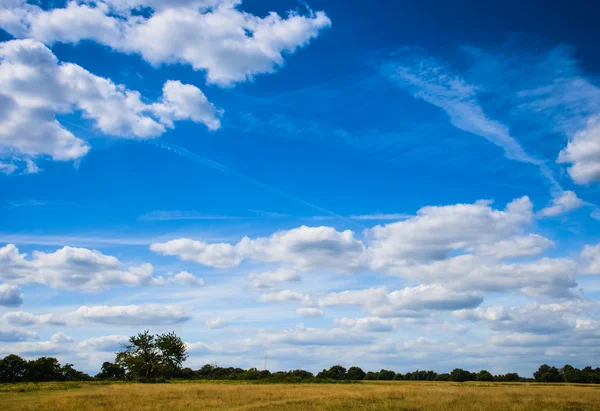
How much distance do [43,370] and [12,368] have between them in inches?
270

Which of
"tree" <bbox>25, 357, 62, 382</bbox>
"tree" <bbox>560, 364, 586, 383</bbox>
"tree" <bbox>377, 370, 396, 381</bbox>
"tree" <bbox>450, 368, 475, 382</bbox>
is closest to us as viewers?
"tree" <bbox>25, 357, 62, 382</bbox>

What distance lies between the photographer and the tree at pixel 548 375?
429 ft

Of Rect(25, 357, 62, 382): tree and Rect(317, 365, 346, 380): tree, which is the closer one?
Rect(25, 357, 62, 382): tree

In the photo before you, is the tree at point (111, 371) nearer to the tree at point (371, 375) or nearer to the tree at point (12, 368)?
the tree at point (12, 368)

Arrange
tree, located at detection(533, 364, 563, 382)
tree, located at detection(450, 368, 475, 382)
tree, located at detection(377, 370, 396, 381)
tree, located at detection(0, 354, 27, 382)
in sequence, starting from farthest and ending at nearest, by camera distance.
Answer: tree, located at detection(377, 370, 396, 381) < tree, located at detection(450, 368, 475, 382) < tree, located at detection(533, 364, 563, 382) < tree, located at detection(0, 354, 27, 382)

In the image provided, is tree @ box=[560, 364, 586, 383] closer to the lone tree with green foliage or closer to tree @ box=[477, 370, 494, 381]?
tree @ box=[477, 370, 494, 381]

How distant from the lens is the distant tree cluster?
100250mm

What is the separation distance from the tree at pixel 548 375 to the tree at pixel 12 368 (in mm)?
131511

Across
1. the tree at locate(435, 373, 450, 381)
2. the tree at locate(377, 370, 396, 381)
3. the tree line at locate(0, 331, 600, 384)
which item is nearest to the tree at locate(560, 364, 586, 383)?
the tree line at locate(0, 331, 600, 384)

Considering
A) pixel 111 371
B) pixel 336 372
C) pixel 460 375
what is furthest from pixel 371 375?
pixel 111 371

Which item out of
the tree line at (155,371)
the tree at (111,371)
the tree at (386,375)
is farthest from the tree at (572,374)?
the tree at (111,371)

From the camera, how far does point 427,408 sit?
32.9 metres

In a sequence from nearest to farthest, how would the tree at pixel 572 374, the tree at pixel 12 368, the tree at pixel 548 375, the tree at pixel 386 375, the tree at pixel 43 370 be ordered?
the tree at pixel 12 368, the tree at pixel 43 370, the tree at pixel 572 374, the tree at pixel 548 375, the tree at pixel 386 375

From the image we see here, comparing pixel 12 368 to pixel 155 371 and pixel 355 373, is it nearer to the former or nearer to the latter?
pixel 155 371
